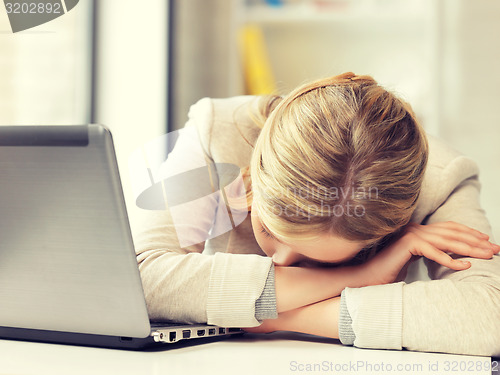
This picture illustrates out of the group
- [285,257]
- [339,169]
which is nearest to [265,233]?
[285,257]

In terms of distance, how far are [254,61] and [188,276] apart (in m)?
1.54

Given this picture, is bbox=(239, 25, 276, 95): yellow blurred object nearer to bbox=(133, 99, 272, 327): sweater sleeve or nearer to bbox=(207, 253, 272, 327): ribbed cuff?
bbox=(133, 99, 272, 327): sweater sleeve

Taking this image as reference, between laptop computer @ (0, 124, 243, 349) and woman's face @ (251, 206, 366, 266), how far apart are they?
189 mm

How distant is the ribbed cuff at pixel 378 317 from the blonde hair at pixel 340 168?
0.07 meters

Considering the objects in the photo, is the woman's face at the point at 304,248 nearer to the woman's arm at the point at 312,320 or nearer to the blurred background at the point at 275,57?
the woman's arm at the point at 312,320

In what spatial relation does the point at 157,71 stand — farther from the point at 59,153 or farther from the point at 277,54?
the point at 59,153

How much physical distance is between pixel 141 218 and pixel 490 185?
160 cm

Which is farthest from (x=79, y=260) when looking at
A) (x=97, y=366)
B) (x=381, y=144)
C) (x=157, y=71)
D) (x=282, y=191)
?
(x=157, y=71)

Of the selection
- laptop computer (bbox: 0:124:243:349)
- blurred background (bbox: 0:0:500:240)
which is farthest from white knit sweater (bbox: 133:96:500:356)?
blurred background (bbox: 0:0:500:240)

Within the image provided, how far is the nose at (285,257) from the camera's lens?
808mm

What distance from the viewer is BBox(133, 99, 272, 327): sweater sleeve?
757 millimetres

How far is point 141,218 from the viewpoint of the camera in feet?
3.08

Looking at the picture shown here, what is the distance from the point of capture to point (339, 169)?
73 centimetres

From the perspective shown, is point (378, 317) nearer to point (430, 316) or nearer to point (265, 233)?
point (430, 316)
